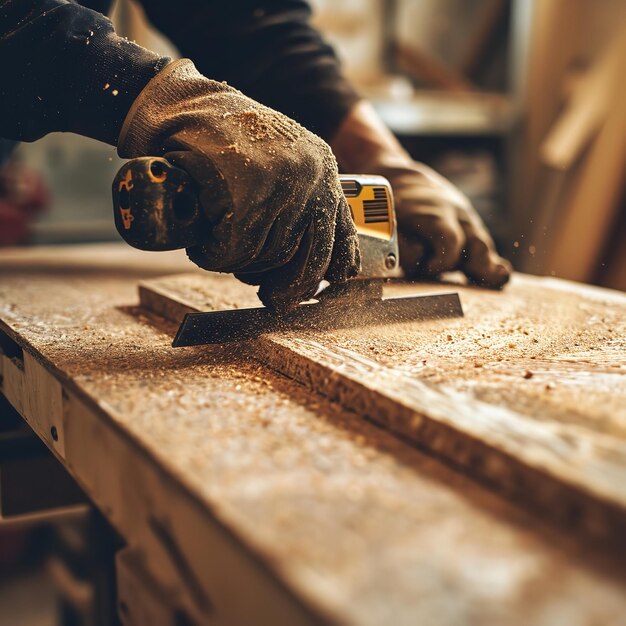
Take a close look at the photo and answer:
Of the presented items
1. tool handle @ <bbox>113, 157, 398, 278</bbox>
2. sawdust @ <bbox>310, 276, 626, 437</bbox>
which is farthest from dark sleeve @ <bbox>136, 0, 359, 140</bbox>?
tool handle @ <bbox>113, 157, 398, 278</bbox>

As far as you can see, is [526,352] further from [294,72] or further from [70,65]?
[294,72]

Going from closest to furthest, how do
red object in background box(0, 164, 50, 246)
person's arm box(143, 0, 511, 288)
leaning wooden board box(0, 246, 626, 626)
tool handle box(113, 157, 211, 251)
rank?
1. leaning wooden board box(0, 246, 626, 626)
2. tool handle box(113, 157, 211, 251)
3. person's arm box(143, 0, 511, 288)
4. red object in background box(0, 164, 50, 246)

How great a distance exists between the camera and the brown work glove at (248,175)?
912 millimetres

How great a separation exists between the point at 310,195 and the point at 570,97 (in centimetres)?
324

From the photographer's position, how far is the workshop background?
290 cm

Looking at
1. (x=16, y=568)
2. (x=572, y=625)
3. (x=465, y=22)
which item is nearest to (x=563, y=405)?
(x=572, y=625)

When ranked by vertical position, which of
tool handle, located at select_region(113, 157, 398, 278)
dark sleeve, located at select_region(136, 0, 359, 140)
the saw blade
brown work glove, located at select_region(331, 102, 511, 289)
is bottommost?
the saw blade

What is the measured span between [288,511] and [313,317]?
591mm

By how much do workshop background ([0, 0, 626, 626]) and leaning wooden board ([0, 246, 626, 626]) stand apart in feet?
4.50

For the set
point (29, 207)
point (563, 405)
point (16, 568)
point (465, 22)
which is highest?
point (465, 22)

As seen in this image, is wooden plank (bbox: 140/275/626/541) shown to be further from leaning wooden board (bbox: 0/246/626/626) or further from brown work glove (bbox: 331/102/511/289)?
brown work glove (bbox: 331/102/511/289)

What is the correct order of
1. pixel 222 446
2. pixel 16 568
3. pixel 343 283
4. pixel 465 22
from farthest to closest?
1. pixel 465 22
2. pixel 16 568
3. pixel 343 283
4. pixel 222 446

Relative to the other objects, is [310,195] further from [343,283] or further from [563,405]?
[563,405]

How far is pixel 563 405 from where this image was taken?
2.40 ft
